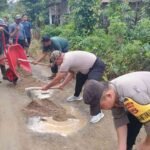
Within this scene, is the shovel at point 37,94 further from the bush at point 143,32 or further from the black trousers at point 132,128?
the black trousers at point 132,128

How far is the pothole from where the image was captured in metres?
6.23

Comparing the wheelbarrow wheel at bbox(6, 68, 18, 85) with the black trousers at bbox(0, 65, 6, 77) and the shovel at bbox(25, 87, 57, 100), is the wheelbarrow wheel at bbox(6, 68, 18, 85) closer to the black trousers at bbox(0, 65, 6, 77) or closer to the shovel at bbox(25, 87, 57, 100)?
the black trousers at bbox(0, 65, 6, 77)

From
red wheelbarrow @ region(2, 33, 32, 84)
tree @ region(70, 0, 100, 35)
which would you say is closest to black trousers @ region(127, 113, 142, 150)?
red wheelbarrow @ region(2, 33, 32, 84)

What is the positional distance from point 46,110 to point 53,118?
434 mm

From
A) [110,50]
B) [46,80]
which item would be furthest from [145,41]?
[46,80]

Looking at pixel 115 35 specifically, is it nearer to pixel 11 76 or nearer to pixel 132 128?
pixel 11 76

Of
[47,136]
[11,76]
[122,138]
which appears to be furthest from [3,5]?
[122,138]

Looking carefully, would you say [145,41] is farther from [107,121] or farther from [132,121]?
[132,121]

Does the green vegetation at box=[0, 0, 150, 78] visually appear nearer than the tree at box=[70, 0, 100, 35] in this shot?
Yes

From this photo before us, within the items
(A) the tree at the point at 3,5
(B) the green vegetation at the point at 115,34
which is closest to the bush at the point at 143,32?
(B) the green vegetation at the point at 115,34

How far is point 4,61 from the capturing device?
924 cm

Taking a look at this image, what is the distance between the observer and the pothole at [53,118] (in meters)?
6.23

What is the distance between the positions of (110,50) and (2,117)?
4.33 m

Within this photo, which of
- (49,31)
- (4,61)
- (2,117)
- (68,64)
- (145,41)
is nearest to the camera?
(68,64)
